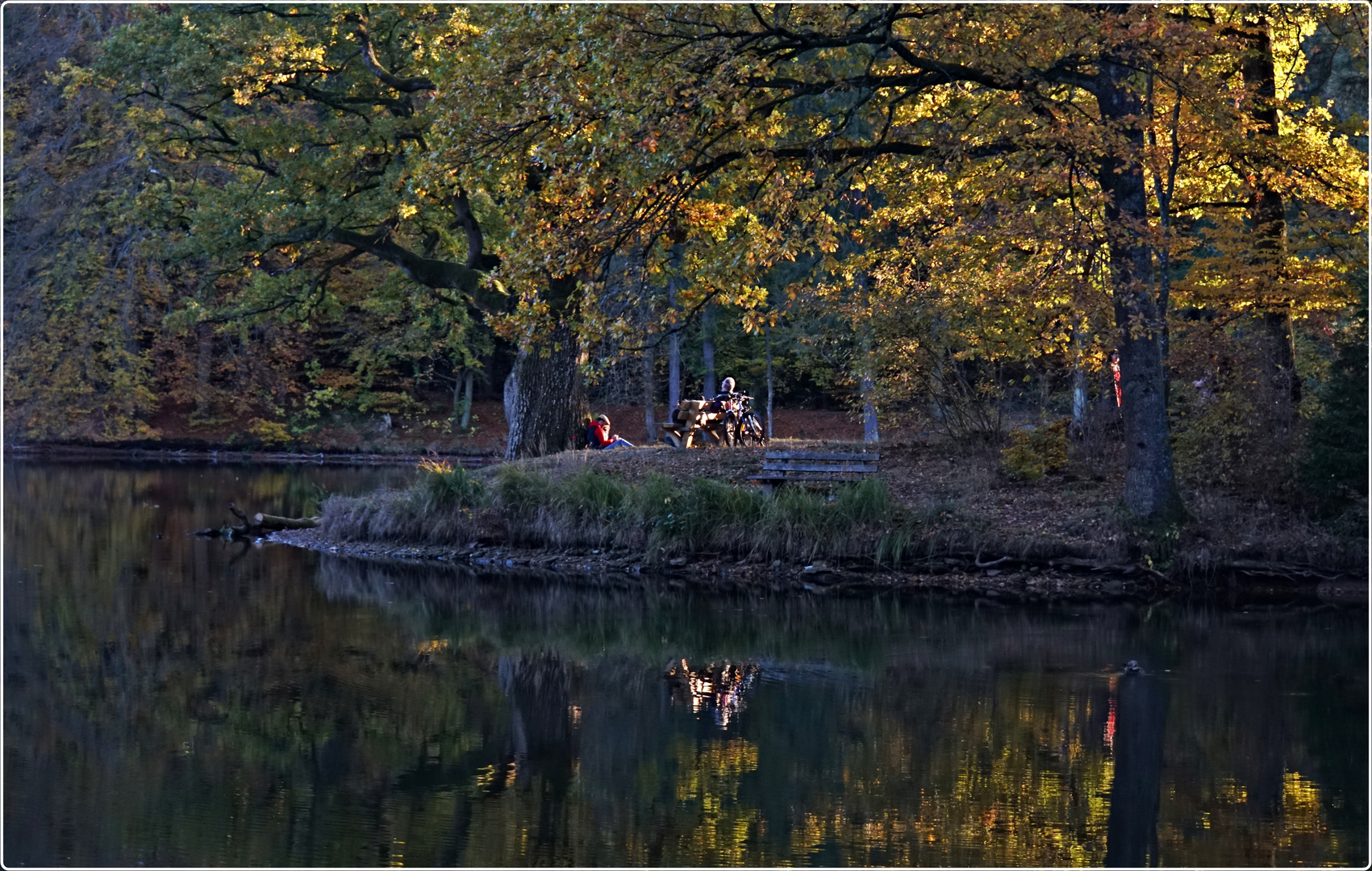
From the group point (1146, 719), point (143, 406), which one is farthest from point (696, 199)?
point (143, 406)

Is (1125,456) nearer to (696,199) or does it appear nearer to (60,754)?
(696,199)

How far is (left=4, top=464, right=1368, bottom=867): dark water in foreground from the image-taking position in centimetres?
710

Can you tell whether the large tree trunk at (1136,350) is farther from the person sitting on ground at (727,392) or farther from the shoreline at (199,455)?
the shoreline at (199,455)

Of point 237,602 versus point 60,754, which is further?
point 237,602

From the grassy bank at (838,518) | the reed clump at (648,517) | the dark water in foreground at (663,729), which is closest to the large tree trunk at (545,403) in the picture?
the grassy bank at (838,518)

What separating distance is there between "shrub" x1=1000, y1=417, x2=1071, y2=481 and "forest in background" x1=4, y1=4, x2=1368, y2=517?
108 centimetres

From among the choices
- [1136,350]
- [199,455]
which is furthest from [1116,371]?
[199,455]

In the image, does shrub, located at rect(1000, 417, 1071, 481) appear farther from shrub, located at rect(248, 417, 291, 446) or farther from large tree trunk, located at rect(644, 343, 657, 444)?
shrub, located at rect(248, 417, 291, 446)

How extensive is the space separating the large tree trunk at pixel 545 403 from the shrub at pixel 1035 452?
22.9 feet

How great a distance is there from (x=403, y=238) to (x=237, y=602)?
22803 mm

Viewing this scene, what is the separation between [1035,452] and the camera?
17281 millimetres

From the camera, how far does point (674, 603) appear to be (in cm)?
1452

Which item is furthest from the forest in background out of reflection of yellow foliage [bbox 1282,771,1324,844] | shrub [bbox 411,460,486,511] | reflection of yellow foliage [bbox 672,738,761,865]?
reflection of yellow foliage [bbox 1282,771,1324,844]

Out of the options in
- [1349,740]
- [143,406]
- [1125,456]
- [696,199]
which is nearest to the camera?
[1349,740]
